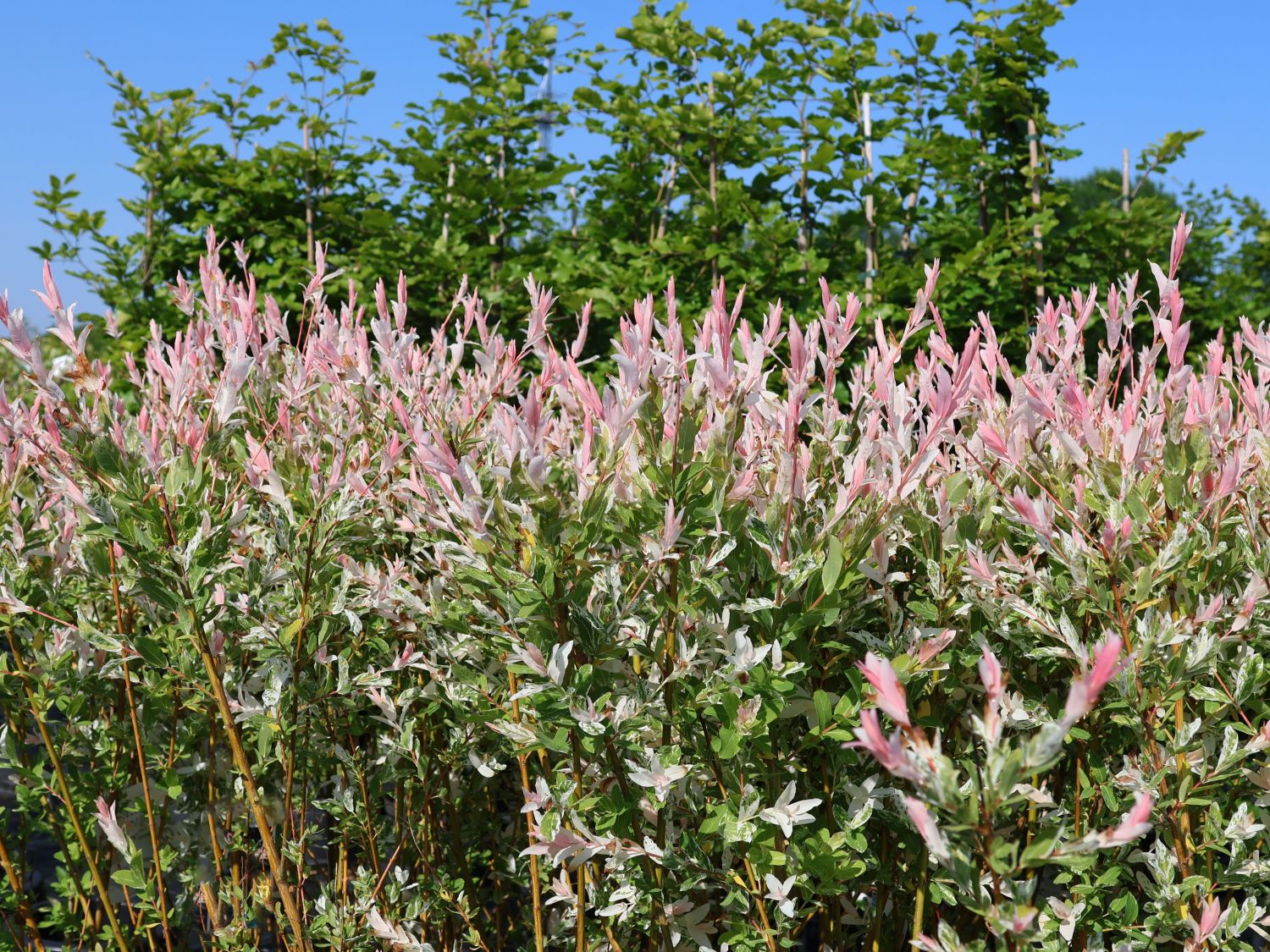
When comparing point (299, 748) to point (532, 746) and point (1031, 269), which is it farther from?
point (1031, 269)

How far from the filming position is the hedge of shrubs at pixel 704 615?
1.65 meters

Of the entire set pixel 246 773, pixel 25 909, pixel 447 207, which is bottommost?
pixel 25 909

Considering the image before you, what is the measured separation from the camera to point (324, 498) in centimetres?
191

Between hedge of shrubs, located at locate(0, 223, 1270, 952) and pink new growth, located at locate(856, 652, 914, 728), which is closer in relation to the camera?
pink new growth, located at locate(856, 652, 914, 728)

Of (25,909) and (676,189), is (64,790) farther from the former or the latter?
(676,189)

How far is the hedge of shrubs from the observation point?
1647 mm

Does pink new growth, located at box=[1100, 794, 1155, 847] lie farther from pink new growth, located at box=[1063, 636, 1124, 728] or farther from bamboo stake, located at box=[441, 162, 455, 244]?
bamboo stake, located at box=[441, 162, 455, 244]

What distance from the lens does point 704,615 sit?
5.65 ft

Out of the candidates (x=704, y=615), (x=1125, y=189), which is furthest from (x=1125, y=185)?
(x=704, y=615)

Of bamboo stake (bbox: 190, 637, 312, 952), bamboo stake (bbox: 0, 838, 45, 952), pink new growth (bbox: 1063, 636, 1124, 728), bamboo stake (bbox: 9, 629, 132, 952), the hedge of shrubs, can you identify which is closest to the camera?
pink new growth (bbox: 1063, 636, 1124, 728)

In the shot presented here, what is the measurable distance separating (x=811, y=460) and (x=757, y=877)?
0.68 meters

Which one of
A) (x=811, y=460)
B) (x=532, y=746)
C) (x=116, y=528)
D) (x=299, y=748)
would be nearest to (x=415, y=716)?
(x=299, y=748)

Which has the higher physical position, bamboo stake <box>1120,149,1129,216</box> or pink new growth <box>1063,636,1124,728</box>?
bamboo stake <box>1120,149,1129,216</box>

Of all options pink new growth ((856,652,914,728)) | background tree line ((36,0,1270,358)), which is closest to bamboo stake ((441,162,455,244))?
background tree line ((36,0,1270,358))
